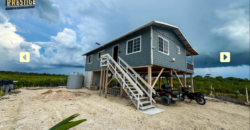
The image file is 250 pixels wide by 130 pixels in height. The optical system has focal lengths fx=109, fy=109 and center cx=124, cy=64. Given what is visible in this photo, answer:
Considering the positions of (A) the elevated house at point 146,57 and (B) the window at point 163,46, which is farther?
(B) the window at point 163,46

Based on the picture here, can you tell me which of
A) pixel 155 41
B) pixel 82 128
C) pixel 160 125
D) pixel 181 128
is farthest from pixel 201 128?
pixel 155 41

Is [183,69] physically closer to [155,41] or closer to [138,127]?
[155,41]

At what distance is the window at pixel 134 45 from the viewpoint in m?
8.75

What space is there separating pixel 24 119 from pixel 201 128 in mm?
6824

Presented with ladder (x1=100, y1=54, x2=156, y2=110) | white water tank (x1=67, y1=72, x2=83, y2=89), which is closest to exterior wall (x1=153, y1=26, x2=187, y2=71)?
ladder (x1=100, y1=54, x2=156, y2=110)

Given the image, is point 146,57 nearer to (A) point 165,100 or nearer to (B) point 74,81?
(A) point 165,100

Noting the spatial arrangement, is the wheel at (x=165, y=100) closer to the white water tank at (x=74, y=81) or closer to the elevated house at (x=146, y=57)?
the elevated house at (x=146, y=57)

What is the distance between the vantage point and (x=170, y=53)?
31.2 ft

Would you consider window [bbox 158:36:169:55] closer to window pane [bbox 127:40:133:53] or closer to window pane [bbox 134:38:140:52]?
window pane [bbox 134:38:140:52]

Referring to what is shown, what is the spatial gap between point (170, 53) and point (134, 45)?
3272mm

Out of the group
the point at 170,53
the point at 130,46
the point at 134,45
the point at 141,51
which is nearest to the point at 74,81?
the point at 130,46

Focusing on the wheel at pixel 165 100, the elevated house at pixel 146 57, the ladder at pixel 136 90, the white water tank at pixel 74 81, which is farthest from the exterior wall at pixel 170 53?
the white water tank at pixel 74 81

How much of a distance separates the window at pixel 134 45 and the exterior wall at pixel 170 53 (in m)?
1.34

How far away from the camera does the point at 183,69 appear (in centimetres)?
1116
